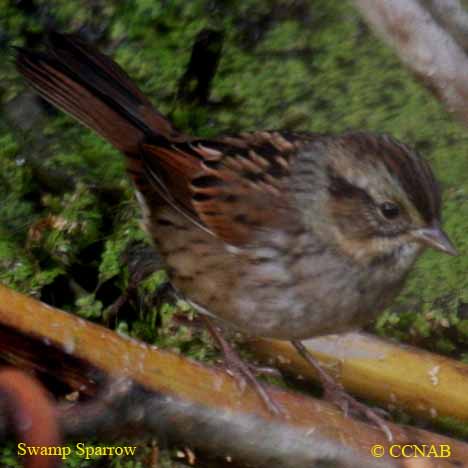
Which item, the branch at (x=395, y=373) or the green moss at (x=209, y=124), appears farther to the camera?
the green moss at (x=209, y=124)

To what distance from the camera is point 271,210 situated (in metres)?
3.17

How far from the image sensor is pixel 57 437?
1592 millimetres

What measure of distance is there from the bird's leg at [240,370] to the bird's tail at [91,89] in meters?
0.65

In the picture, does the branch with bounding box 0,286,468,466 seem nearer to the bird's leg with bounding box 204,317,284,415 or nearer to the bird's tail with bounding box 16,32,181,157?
the bird's leg with bounding box 204,317,284,415

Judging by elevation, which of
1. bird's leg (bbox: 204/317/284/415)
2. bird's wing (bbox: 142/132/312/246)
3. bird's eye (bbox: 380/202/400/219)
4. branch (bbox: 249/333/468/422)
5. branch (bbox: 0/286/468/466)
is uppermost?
bird's eye (bbox: 380/202/400/219)

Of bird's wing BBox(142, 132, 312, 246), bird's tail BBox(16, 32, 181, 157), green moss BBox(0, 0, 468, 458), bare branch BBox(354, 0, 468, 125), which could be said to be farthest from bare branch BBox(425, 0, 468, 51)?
green moss BBox(0, 0, 468, 458)

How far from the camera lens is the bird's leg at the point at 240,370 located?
2904mm

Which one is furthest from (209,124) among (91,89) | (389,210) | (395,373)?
(389,210)

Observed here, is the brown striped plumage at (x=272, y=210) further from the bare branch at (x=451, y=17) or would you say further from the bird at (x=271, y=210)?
the bare branch at (x=451, y=17)

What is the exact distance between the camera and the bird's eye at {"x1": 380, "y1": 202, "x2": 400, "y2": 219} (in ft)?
9.51

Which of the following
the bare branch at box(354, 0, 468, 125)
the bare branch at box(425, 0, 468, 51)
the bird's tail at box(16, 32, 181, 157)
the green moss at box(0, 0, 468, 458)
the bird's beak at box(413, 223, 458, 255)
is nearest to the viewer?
the bare branch at box(354, 0, 468, 125)

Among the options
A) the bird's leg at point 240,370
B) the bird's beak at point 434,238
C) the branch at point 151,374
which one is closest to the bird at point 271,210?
the bird's beak at point 434,238

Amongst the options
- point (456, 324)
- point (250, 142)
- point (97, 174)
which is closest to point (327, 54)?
point (97, 174)

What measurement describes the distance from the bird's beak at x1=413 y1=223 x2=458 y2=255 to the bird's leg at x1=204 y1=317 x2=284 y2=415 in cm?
58
